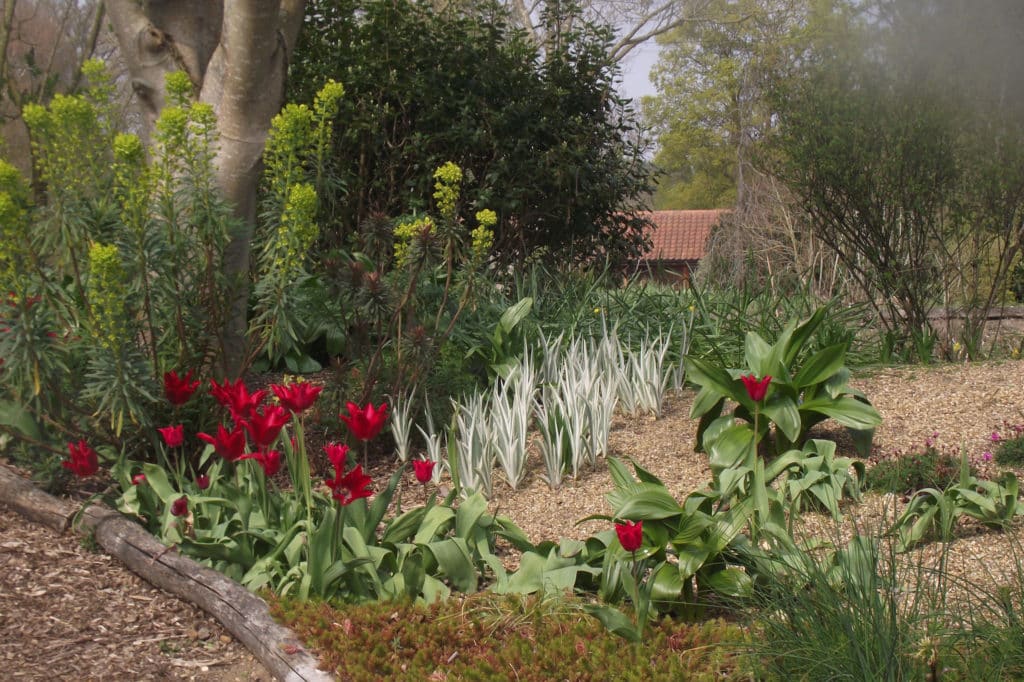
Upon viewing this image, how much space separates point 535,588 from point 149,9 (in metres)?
4.02

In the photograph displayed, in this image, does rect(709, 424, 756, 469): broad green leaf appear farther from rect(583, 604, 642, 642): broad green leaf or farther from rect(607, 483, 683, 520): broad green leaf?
rect(583, 604, 642, 642): broad green leaf

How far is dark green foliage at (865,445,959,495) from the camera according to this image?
14.3ft

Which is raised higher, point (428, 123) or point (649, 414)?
point (428, 123)

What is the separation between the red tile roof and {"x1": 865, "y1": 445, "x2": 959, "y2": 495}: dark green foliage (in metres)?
28.9

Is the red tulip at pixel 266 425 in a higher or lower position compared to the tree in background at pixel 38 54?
lower

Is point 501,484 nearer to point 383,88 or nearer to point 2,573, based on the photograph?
point 2,573

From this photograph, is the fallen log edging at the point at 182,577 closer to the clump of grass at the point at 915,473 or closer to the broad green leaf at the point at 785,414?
the broad green leaf at the point at 785,414

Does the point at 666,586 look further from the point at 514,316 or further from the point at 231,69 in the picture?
the point at 231,69

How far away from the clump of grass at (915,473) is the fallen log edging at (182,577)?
2.66 m

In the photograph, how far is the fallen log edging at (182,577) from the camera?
3.03m

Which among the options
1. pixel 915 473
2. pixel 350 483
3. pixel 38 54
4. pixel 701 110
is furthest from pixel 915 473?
pixel 701 110

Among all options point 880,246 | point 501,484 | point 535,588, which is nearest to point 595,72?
point 880,246

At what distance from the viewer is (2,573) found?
3.62 meters

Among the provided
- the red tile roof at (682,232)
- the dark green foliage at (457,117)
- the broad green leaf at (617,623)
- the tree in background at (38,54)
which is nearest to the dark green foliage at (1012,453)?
the broad green leaf at (617,623)
